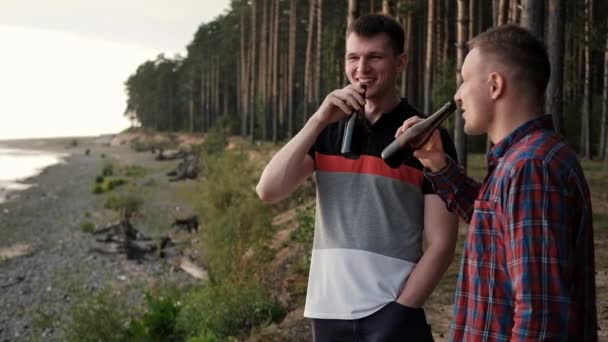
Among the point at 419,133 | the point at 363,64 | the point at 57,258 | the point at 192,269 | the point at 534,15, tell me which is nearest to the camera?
the point at 419,133

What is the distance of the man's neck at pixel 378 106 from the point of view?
9.19 ft

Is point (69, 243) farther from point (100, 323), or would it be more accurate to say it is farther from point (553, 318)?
point (553, 318)

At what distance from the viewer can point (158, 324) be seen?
860 cm

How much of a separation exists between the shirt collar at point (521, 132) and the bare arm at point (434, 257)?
27.0 inches

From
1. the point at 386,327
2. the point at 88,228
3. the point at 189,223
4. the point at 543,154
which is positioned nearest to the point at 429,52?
the point at 189,223

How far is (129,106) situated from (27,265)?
291 feet

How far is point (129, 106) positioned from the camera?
102m

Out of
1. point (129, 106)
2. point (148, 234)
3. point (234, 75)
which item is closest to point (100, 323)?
point (148, 234)

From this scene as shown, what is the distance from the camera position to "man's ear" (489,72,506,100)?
196cm

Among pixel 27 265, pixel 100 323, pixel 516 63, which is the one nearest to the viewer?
pixel 516 63

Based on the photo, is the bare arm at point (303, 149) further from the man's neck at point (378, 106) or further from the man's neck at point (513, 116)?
the man's neck at point (513, 116)

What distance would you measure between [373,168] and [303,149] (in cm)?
28

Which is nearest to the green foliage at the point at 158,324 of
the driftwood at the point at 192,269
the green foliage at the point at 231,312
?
the green foliage at the point at 231,312

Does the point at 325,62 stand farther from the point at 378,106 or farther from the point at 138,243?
the point at 378,106
